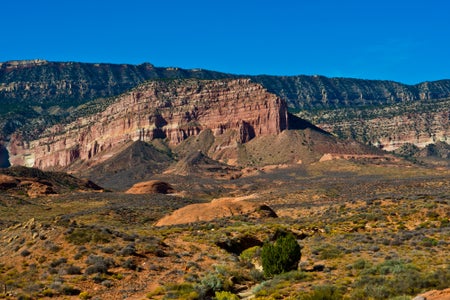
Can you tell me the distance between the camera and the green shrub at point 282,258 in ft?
94.8

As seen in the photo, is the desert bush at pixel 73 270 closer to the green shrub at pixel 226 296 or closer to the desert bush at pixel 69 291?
the desert bush at pixel 69 291

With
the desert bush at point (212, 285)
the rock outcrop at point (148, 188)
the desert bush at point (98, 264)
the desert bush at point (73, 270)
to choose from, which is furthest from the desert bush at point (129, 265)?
the rock outcrop at point (148, 188)

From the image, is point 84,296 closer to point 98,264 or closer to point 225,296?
point 98,264

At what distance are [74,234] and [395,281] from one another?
18756 millimetres

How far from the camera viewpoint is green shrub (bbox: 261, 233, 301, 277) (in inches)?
1137

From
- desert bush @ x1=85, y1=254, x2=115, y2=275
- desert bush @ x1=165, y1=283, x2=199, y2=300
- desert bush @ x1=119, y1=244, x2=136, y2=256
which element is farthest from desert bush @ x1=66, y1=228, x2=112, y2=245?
desert bush @ x1=165, y1=283, x2=199, y2=300

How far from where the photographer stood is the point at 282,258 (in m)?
28.9

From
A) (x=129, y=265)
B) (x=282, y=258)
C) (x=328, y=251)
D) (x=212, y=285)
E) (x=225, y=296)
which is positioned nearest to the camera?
(x=225, y=296)

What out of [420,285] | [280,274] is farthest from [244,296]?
[420,285]

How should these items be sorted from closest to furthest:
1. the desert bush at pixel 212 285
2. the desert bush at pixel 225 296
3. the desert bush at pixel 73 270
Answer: the desert bush at pixel 225 296, the desert bush at pixel 212 285, the desert bush at pixel 73 270

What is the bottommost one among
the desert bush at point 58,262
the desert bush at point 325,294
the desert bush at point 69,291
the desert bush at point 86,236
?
the desert bush at point 69,291

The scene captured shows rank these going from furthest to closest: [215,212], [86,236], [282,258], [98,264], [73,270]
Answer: [215,212], [86,236], [282,258], [98,264], [73,270]

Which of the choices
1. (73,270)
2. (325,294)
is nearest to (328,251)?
(325,294)

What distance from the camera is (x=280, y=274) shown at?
1098 inches
